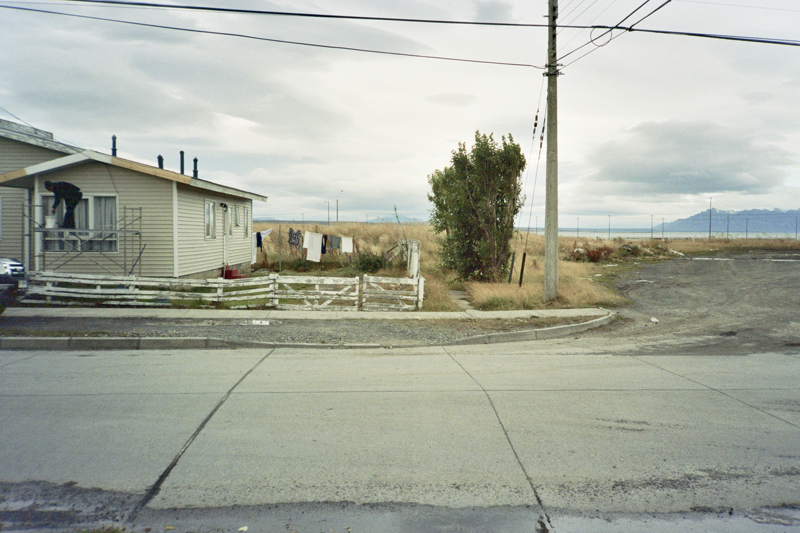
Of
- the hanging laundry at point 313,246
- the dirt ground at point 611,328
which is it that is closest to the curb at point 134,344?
the dirt ground at point 611,328

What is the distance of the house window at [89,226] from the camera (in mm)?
16938

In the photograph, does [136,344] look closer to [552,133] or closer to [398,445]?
[398,445]

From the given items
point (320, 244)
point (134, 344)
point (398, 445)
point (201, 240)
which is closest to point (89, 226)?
point (201, 240)

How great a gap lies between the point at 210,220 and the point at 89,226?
4.74 m

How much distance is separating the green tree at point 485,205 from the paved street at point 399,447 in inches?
468

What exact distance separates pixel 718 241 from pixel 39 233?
56.5m

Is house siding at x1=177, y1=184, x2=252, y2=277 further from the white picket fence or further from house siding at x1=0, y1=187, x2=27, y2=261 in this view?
house siding at x1=0, y1=187, x2=27, y2=261

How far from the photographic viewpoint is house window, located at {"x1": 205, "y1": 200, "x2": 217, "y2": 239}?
67.9 ft

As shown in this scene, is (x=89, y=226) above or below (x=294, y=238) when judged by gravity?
above

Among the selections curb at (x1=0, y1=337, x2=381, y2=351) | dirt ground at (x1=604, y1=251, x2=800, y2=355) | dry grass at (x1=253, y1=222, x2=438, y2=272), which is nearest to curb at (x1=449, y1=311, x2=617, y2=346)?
dirt ground at (x1=604, y1=251, x2=800, y2=355)

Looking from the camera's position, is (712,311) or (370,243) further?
(370,243)

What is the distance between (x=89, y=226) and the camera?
17.0 metres

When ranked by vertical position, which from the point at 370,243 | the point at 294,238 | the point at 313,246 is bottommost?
the point at 313,246

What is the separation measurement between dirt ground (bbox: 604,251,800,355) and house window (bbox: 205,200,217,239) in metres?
15.1
